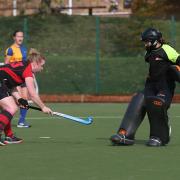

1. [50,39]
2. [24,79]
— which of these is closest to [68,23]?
[50,39]

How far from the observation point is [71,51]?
2536cm

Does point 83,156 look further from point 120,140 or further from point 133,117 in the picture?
point 133,117

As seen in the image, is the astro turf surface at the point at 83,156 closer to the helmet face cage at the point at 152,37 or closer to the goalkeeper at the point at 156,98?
the goalkeeper at the point at 156,98

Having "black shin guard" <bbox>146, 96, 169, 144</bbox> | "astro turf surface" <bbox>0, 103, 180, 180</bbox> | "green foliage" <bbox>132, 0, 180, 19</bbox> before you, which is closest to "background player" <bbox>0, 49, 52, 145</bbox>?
"astro turf surface" <bbox>0, 103, 180, 180</bbox>

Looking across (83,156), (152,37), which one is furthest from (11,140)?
(152,37)

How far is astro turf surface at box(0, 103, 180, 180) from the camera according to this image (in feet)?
26.9

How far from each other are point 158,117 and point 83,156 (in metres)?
1.47

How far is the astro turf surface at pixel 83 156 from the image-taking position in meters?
8.20

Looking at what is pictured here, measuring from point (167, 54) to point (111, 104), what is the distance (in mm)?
10108

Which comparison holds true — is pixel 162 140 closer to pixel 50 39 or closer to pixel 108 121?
pixel 108 121

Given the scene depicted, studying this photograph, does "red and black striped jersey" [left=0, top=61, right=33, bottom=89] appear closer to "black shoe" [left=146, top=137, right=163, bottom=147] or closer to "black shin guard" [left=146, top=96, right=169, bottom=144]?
"black shin guard" [left=146, top=96, right=169, bottom=144]

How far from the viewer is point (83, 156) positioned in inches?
379

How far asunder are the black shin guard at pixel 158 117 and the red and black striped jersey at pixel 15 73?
1.66 metres

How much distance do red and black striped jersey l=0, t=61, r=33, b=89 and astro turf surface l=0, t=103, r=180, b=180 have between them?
0.87 metres
